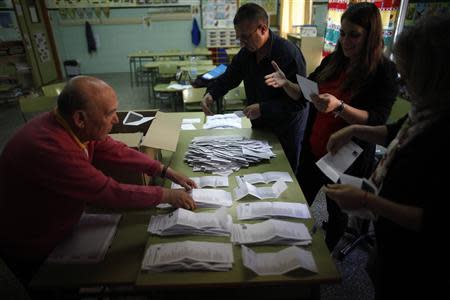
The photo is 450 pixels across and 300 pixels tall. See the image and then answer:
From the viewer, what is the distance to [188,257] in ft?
3.62

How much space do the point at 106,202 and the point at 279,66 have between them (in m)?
1.36

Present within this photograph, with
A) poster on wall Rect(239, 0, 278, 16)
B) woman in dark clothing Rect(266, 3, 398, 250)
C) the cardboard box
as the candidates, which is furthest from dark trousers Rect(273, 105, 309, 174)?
poster on wall Rect(239, 0, 278, 16)

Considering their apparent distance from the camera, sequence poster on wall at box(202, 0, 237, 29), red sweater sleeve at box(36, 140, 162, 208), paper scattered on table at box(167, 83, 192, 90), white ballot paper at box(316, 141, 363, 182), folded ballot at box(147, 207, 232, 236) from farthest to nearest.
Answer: poster on wall at box(202, 0, 237, 29) → paper scattered on table at box(167, 83, 192, 90) → white ballot paper at box(316, 141, 363, 182) → folded ballot at box(147, 207, 232, 236) → red sweater sleeve at box(36, 140, 162, 208)

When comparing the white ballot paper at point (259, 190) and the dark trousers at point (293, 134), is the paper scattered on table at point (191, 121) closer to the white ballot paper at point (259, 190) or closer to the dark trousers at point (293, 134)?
the dark trousers at point (293, 134)

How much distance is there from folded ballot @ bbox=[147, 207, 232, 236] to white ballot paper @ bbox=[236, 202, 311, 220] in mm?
82

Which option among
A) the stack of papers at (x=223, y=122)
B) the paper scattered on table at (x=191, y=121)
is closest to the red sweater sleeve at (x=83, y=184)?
the stack of papers at (x=223, y=122)

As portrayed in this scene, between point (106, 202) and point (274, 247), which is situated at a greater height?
point (106, 202)

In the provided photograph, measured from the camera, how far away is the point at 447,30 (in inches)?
32.4

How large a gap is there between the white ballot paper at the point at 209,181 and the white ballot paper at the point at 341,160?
0.51 meters

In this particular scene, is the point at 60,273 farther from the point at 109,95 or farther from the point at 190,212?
the point at 109,95

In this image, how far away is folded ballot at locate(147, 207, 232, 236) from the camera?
1.25m

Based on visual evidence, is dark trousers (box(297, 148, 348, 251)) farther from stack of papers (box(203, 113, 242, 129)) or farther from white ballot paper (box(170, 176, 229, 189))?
stack of papers (box(203, 113, 242, 129))

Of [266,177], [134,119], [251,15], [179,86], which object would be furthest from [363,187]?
[179,86]

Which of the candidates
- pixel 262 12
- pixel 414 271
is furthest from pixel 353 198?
pixel 262 12
